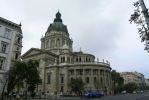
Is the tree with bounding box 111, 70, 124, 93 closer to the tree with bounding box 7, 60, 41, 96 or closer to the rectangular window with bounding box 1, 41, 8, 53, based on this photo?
the tree with bounding box 7, 60, 41, 96

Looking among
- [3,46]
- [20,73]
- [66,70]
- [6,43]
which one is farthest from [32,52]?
[3,46]

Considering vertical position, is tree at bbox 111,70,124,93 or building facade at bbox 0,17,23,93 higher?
building facade at bbox 0,17,23,93

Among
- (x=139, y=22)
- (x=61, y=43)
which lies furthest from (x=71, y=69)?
(x=139, y=22)

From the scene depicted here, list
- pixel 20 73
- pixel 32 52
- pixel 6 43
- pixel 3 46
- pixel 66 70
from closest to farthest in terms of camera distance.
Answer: pixel 3 46 → pixel 6 43 → pixel 20 73 → pixel 66 70 → pixel 32 52

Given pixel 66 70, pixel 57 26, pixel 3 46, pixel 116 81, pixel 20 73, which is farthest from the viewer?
pixel 57 26

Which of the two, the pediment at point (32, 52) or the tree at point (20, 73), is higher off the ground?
the pediment at point (32, 52)

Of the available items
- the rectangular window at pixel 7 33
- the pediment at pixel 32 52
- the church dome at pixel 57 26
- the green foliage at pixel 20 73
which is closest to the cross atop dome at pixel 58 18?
the church dome at pixel 57 26

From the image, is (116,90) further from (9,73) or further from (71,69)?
(9,73)

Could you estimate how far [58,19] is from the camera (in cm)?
10475

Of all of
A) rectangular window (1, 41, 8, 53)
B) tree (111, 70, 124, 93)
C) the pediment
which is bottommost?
tree (111, 70, 124, 93)

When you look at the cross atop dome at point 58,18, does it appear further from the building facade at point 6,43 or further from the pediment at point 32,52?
the building facade at point 6,43

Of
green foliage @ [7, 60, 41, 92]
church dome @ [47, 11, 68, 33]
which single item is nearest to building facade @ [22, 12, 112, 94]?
church dome @ [47, 11, 68, 33]

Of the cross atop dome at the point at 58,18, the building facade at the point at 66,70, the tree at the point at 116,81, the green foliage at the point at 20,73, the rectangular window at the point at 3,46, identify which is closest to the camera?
the rectangular window at the point at 3,46

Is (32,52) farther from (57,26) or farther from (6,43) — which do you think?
(6,43)
